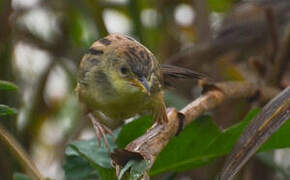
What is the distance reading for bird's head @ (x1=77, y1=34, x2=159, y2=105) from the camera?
227 cm

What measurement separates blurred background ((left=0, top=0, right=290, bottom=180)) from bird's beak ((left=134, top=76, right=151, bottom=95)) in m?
0.95

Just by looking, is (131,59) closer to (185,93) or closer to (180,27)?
(185,93)

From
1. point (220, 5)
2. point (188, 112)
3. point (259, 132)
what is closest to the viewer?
point (259, 132)

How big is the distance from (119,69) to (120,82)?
0.06 meters

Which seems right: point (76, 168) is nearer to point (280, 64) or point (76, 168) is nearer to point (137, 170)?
point (137, 170)

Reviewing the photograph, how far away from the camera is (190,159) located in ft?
7.45

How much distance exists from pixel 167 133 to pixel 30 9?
2.27 meters

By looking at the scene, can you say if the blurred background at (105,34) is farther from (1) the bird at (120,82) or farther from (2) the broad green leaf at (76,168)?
(2) the broad green leaf at (76,168)

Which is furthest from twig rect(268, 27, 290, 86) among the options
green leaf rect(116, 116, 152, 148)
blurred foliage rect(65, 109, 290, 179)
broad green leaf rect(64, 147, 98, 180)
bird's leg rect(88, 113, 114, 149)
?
broad green leaf rect(64, 147, 98, 180)

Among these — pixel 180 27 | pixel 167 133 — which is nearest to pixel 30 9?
pixel 180 27

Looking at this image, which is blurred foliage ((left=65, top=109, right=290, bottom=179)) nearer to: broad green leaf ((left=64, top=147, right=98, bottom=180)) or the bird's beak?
broad green leaf ((left=64, top=147, right=98, bottom=180))

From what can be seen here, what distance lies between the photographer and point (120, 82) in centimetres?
233

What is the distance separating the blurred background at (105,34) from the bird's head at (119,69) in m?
0.79

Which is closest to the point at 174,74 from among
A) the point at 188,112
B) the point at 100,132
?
the point at 100,132
